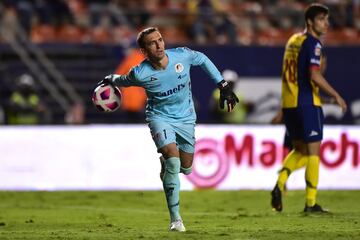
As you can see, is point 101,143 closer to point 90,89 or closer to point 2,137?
point 2,137

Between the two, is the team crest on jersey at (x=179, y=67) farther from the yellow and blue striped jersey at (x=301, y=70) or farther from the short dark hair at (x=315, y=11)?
the short dark hair at (x=315, y=11)

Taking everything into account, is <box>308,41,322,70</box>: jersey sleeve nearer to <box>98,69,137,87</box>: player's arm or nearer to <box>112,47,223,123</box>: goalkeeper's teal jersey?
<box>112,47,223,123</box>: goalkeeper's teal jersey

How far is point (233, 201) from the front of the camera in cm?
1634

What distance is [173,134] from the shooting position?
10.7m

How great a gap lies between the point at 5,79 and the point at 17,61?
1.79ft

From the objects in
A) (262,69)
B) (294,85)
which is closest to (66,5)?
(262,69)

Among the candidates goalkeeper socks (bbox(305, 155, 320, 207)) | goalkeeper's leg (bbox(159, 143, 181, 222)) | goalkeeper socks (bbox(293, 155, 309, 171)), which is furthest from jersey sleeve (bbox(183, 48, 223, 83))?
goalkeeper socks (bbox(293, 155, 309, 171))

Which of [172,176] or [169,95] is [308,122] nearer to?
[169,95]

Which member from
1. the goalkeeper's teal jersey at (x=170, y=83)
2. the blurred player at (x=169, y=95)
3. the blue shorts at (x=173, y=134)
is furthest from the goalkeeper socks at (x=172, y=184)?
the goalkeeper's teal jersey at (x=170, y=83)

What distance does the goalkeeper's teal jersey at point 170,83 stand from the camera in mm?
10680

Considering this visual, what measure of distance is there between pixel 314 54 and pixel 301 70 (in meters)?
0.32

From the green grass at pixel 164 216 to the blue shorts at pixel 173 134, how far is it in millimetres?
877

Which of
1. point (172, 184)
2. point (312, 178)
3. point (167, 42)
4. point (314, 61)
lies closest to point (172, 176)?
point (172, 184)

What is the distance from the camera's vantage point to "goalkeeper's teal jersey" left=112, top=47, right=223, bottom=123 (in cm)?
1068
